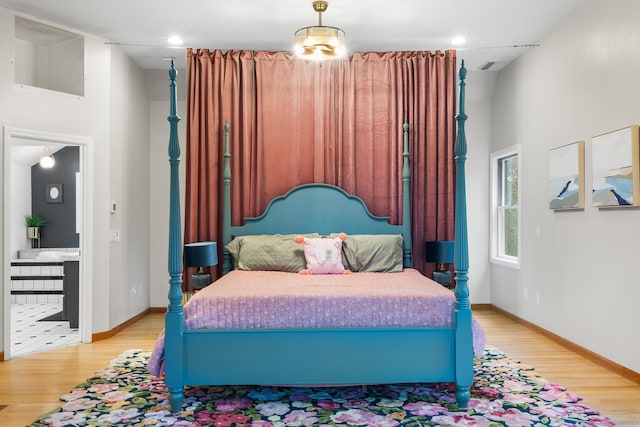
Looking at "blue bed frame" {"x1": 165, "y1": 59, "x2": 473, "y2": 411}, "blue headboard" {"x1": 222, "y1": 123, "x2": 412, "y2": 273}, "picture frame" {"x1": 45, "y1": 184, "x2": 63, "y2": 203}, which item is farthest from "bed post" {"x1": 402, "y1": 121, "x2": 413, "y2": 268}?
"picture frame" {"x1": 45, "y1": 184, "x2": 63, "y2": 203}

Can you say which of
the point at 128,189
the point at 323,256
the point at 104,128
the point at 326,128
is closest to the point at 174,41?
the point at 104,128

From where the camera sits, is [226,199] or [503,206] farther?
[503,206]

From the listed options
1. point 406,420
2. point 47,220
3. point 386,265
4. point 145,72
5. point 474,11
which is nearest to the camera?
point 406,420

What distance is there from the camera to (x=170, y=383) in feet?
9.55

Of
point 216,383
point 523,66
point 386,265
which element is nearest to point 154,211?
point 386,265

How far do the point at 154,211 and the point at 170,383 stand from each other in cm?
327

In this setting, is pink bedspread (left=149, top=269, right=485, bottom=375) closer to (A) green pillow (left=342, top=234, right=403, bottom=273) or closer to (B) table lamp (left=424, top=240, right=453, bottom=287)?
(A) green pillow (left=342, top=234, right=403, bottom=273)

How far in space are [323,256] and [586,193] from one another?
2.18 m

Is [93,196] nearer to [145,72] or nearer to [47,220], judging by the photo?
[145,72]

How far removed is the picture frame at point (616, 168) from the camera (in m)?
3.35

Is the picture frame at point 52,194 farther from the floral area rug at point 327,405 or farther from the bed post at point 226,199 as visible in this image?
the floral area rug at point 327,405

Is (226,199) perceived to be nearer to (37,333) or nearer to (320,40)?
(320,40)

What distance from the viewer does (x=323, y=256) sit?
427 centimetres

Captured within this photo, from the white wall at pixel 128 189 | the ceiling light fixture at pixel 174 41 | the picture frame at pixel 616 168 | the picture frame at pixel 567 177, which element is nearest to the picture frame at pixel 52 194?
the white wall at pixel 128 189
